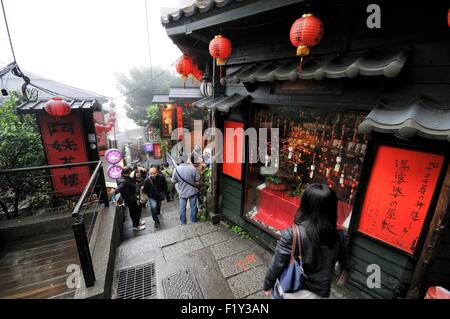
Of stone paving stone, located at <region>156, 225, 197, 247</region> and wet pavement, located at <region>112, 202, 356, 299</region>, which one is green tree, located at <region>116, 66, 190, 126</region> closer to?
stone paving stone, located at <region>156, 225, 197, 247</region>

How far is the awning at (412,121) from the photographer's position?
2.29m

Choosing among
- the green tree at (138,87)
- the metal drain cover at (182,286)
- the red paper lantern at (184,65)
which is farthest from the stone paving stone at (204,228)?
the green tree at (138,87)

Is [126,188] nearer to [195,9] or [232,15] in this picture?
[195,9]

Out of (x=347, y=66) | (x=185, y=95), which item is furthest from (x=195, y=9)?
(x=185, y=95)

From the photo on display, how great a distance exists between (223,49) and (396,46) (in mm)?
3019

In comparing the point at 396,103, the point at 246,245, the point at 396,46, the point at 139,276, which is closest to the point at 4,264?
the point at 139,276

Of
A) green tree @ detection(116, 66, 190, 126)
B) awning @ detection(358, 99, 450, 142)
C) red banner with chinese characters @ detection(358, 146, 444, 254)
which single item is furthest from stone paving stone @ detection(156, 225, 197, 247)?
green tree @ detection(116, 66, 190, 126)

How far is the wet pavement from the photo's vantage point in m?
4.14

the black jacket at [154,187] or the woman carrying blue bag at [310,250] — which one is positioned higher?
the woman carrying blue bag at [310,250]

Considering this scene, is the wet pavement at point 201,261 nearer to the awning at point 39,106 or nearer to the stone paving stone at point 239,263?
the stone paving stone at point 239,263

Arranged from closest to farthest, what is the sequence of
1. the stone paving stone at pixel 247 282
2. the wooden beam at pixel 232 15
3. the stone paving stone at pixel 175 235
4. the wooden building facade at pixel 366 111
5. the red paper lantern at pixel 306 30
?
the wooden building facade at pixel 366 111 → the red paper lantern at pixel 306 30 → the wooden beam at pixel 232 15 → the stone paving stone at pixel 247 282 → the stone paving stone at pixel 175 235

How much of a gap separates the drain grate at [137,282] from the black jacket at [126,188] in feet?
7.97

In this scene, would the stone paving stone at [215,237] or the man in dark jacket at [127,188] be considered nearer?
the stone paving stone at [215,237]
